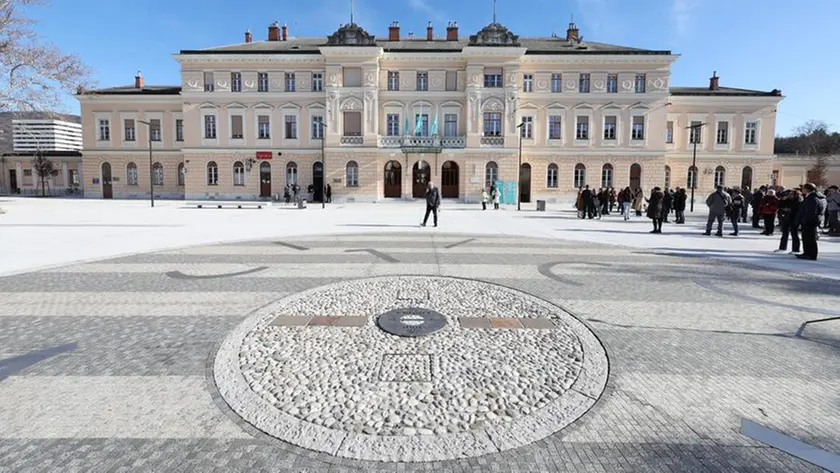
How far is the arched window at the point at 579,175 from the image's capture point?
42.1 meters

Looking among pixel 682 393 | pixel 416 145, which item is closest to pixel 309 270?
pixel 682 393

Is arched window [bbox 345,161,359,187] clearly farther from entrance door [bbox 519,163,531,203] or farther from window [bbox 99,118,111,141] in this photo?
window [bbox 99,118,111,141]

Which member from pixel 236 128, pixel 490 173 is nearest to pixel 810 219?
pixel 490 173

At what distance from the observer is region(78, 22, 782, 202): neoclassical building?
4019 centimetres

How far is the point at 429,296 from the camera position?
23.2 feet

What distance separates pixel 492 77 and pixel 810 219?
32.0 m

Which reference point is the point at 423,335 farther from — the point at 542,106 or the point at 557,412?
the point at 542,106

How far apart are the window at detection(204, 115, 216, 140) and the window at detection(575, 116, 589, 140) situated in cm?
3396

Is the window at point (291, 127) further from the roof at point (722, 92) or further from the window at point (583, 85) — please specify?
the roof at point (722, 92)

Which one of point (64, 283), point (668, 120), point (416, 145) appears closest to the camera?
point (64, 283)

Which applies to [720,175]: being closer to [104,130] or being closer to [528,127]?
[528,127]

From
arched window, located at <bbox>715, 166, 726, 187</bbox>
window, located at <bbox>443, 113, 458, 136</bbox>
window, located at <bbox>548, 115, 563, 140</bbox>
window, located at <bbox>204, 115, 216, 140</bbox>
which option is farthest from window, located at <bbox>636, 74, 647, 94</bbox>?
window, located at <bbox>204, 115, 216, 140</bbox>

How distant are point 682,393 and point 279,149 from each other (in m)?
42.7

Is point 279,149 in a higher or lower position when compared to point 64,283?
higher
